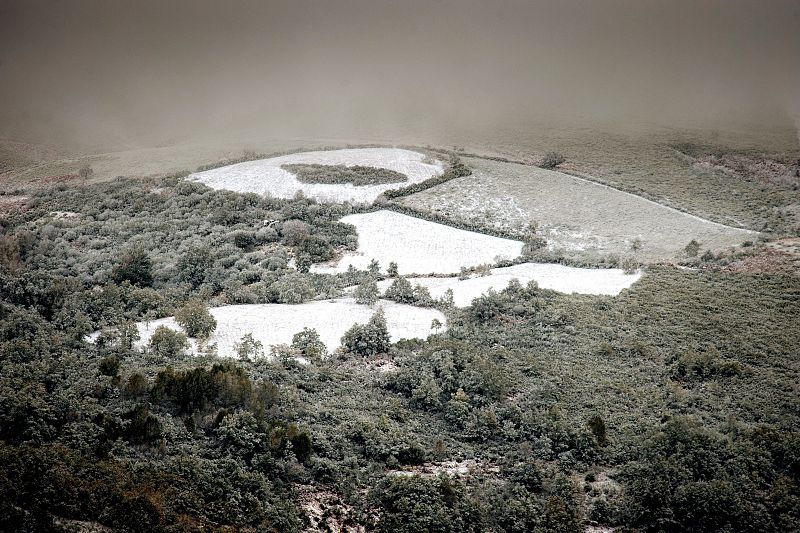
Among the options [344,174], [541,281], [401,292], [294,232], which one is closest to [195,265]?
[294,232]

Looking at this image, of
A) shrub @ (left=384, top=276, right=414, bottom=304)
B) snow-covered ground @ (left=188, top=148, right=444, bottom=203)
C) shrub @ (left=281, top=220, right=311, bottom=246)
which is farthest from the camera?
snow-covered ground @ (left=188, top=148, right=444, bottom=203)

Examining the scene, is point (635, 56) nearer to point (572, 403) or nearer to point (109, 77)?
point (109, 77)

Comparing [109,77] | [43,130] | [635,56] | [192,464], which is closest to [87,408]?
[192,464]

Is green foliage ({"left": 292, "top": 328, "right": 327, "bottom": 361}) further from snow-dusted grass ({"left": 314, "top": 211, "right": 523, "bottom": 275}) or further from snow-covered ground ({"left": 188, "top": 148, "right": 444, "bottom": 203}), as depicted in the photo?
snow-covered ground ({"left": 188, "top": 148, "right": 444, "bottom": 203})

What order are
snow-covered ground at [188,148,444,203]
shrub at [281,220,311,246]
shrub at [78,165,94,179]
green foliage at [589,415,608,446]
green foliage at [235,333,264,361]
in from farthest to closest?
shrub at [78,165,94,179], snow-covered ground at [188,148,444,203], shrub at [281,220,311,246], green foliage at [235,333,264,361], green foliage at [589,415,608,446]

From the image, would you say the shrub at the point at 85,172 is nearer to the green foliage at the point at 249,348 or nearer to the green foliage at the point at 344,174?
the green foliage at the point at 344,174

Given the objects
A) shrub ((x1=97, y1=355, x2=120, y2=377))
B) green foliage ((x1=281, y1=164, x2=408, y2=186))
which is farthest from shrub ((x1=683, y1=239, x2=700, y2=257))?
shrub ((x1=97, y1=355, x2=120, y2=377))
